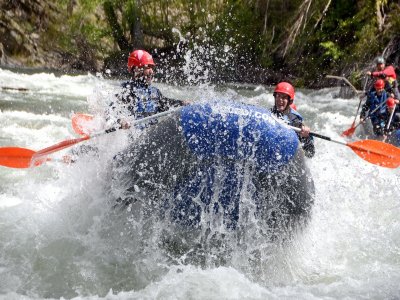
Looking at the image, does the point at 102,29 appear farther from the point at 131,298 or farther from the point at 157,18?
the point at 131,298

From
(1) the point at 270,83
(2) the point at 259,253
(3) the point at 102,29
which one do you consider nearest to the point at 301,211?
(2) the point at 259,253

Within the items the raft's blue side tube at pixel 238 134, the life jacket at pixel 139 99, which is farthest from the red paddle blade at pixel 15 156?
the raft's blue side tube at pixel 238 134

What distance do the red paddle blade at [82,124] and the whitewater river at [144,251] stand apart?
7.4 inches

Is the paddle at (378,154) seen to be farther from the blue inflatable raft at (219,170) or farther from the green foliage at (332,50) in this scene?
the green foliage at (332,50)

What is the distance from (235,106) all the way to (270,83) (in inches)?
465

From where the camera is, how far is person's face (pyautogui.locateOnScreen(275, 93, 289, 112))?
15.2ft

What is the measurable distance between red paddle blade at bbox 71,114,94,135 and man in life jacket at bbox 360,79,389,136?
4381 mm

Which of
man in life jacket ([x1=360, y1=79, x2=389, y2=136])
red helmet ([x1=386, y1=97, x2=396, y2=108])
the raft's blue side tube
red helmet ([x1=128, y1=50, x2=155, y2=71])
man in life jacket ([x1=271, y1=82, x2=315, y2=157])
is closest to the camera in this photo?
the raft's blue side tube

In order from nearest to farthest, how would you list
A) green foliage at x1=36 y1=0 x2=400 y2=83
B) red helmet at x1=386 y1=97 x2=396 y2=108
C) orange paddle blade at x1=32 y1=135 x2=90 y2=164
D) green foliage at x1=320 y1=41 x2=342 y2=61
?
1. orange paddle blade at x1=32 y1=135 x2=90 y2=164
2. red helmet at x1=386 y1=97 x2=396 y2=108
3. green foliage at x1=36 y1=0 x2=400 y2=83
4. green foliage at x1=320 y1=41 x2=342 y2=61

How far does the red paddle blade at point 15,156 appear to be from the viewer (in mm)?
4637

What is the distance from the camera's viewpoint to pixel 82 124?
5.88 metres

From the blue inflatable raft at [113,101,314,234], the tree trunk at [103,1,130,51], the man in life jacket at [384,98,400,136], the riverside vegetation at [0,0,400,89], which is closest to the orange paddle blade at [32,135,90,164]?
the blue inflatable raft at [113,101,314,234]

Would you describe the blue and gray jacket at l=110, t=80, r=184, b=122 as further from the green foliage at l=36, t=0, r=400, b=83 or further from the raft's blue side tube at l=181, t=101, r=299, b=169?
the green foliage at l=36, t=0, r=400, b=83

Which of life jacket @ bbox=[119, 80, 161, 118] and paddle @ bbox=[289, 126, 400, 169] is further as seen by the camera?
life jacket @ bbox=[119, 80, 161, 118]
